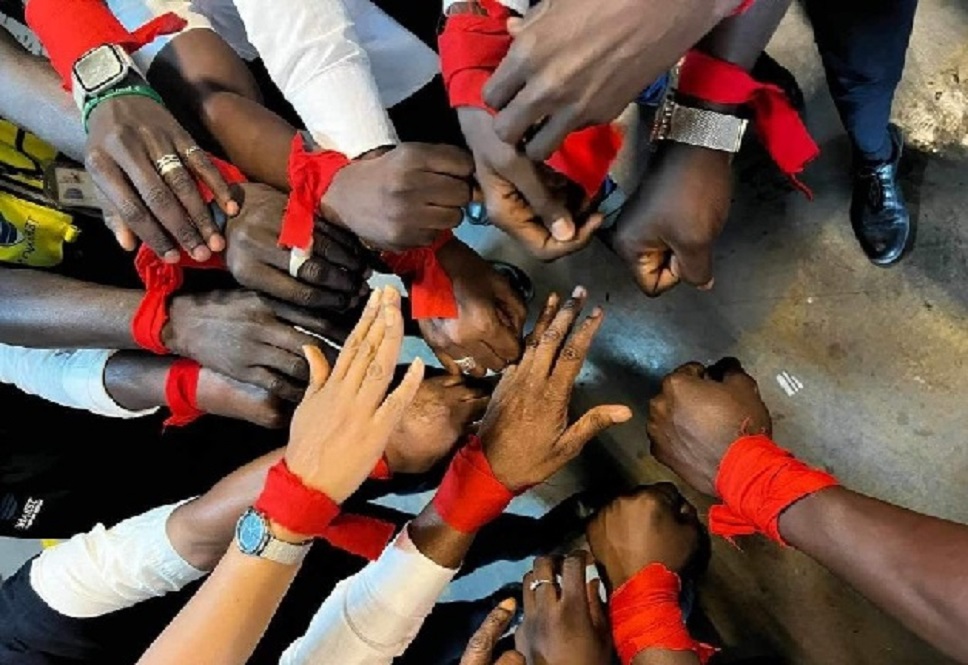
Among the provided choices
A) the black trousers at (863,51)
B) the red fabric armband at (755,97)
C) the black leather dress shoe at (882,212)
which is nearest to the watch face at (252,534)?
the red fabric armband at (755,97)

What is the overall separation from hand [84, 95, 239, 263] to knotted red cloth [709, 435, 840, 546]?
76cm

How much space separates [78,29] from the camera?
1326 millimetres

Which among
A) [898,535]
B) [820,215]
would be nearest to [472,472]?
[898,535]

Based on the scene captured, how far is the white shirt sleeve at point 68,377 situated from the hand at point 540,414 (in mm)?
588

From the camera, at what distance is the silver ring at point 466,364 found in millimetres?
1537

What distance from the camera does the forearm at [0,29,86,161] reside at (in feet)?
4.63

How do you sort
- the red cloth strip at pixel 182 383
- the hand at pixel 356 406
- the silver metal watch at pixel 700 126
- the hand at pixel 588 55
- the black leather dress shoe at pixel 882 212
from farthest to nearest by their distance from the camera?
the black leather dress shoe at pixel 882 212 → the red cloth strip at pixel 182 383 → the silver metal watch at pixel 700 126 → the hand at pixel 356 406 → the hand at pixel 588 55

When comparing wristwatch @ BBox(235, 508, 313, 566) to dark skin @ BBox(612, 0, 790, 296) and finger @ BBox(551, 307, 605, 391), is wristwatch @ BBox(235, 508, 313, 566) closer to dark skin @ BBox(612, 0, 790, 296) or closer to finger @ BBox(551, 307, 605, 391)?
finger @ BBox(551, 307, 605, 391)

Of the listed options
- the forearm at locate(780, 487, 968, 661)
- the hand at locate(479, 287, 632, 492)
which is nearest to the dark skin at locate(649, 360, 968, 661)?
the forearm at locate(780, 487, 968, 661)

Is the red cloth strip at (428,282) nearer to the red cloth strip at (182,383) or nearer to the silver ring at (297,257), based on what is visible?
the silver ring at (297,257)

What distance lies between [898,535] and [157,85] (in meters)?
1.19

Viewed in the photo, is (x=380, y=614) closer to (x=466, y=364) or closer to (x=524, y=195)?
(x=466, y=364)

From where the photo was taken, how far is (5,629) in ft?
4.91

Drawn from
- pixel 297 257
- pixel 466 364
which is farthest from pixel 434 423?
pixel 297 257
